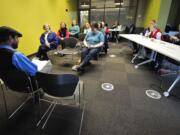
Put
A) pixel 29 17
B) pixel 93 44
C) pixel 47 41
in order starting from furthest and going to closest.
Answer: pixel 29 17 < pixel 47 41 < pixel 93 44

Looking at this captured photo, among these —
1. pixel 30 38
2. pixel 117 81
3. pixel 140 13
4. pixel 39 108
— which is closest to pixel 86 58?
pixel 117 81

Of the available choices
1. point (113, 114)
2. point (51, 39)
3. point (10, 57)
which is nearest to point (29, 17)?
point (51, 39)

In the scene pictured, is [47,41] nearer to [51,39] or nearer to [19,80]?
[51,39]

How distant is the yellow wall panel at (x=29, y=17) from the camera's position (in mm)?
3363

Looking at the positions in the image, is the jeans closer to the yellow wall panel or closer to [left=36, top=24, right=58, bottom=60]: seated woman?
[left=36, top=24, right=58, bottom=60]: seated woman

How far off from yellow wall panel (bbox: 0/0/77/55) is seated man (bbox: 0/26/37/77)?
243cm

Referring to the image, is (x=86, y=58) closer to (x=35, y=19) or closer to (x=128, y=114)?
(x=128, y=114)

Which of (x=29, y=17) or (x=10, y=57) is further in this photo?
(x=29, y=17)

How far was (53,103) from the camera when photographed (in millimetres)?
1938

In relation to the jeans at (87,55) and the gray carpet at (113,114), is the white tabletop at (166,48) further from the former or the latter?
the jeans at (87,55)

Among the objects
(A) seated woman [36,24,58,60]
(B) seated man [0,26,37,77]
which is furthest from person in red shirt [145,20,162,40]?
(B) seated man [0,26,37,77]

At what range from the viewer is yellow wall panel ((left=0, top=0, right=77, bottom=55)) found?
3.36 meters

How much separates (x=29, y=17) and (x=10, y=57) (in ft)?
11.2

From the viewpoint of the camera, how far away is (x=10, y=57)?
1322mm
